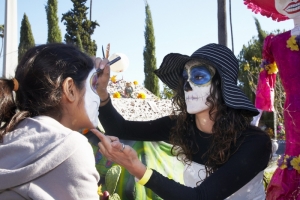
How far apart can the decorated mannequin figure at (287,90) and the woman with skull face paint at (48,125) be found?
1350 millimetres

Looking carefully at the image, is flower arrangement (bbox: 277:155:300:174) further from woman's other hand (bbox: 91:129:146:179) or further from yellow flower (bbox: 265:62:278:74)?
woman's other hand (bbox: 91:129:146:179)

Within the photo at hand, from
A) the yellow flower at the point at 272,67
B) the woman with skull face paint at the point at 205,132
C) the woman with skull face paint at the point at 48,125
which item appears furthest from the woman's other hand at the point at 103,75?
the yellow flower at the point at 272,67

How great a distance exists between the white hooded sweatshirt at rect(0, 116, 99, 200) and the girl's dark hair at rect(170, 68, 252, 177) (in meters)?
0.85

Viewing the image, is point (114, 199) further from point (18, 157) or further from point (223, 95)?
point (18, 157)

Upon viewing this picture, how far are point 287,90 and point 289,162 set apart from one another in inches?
16.3


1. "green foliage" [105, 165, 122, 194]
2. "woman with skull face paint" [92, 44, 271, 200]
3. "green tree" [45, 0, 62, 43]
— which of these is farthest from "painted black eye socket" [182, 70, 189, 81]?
"green tree" [45, 0, 62, 43]

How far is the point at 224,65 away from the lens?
6.55 ft

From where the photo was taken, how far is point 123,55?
7.25 feet

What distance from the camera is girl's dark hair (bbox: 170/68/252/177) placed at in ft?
6.31

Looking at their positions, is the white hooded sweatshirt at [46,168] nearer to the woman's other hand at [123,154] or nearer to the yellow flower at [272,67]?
the woman's other hand at [123,154]

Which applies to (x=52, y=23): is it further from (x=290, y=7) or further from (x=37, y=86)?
(x=37, y=86)

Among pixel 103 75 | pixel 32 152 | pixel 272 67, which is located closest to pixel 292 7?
pixel 272 67

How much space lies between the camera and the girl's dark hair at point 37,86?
4.43ft


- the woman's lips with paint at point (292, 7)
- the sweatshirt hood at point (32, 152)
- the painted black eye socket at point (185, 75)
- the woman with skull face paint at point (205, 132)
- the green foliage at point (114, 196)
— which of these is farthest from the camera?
the green foliage at point (114, 196)
